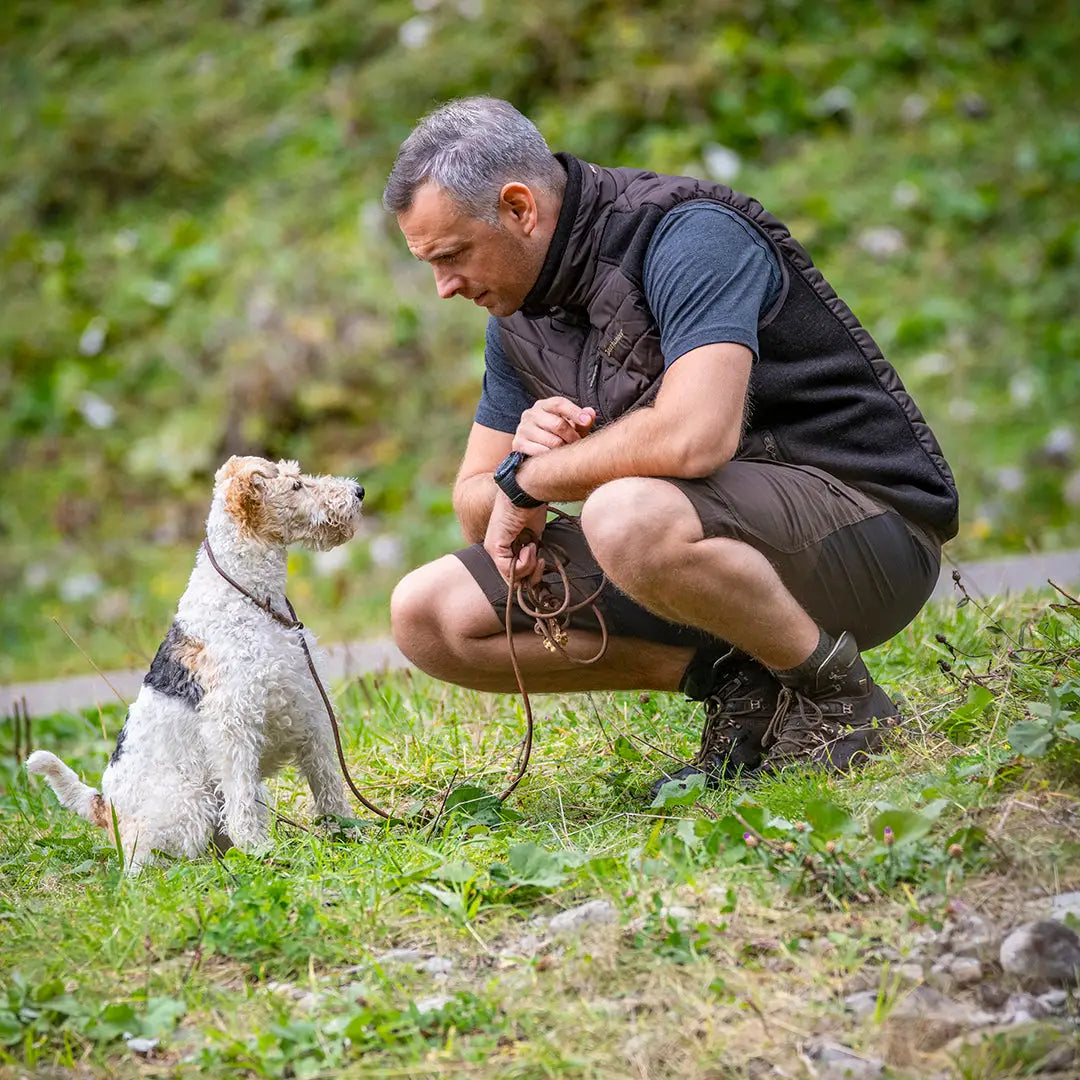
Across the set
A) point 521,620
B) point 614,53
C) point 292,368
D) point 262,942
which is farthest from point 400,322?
point 262,942

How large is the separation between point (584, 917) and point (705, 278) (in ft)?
5.02

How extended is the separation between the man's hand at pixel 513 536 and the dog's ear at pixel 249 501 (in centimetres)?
60

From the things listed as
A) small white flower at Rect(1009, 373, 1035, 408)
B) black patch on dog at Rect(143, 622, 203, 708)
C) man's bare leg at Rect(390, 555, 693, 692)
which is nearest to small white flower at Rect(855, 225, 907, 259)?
small white flower at Rect(1009, 373, 1035, 408)

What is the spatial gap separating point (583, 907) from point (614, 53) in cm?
827

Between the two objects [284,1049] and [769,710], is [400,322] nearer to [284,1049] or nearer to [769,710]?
[769,710]

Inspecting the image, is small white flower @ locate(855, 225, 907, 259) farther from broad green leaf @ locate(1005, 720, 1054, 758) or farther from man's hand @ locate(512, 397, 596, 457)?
broad green leaf @ locate(1005, 720, 1054, 758)

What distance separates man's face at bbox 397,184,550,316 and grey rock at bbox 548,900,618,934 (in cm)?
159

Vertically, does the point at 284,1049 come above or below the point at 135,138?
below

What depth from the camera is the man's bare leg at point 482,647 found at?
376cm

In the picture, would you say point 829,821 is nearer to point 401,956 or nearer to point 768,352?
point 401,956

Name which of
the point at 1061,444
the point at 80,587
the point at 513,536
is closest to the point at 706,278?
the point at 513,536

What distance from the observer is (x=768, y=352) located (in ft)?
11.5

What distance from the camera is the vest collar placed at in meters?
3.51

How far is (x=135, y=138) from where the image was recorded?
1023 cm
